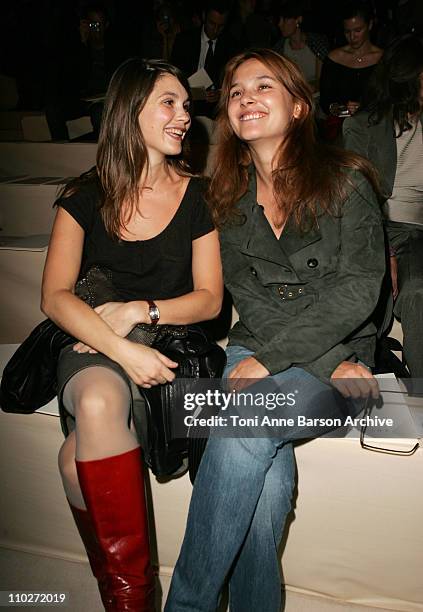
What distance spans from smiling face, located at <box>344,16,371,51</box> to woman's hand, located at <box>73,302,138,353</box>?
83.9 inches

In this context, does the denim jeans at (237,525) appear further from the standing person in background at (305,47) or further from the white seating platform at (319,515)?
the standing person in background at (305,47)

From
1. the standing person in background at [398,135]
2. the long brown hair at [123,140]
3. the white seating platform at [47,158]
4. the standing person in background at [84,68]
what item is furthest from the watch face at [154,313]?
the standing person in background at [84,68]

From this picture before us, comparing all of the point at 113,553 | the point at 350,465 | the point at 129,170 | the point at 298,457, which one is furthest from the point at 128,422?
the point at 129,170

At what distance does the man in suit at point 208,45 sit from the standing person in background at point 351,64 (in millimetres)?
678

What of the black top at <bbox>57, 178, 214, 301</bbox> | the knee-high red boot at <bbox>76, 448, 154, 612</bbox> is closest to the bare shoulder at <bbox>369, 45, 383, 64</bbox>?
the black top at <bbox>57, 178, 214, 301</bbox>

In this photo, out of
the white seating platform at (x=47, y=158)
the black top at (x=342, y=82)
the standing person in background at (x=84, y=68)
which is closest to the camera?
the black top at (x=342, y=82)

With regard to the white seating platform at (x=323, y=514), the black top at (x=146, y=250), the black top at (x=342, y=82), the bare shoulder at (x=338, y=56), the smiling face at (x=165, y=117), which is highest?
the smiling face at (x=165, y=117)

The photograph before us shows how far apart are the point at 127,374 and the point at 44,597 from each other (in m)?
0.62

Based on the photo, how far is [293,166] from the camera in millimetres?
1354

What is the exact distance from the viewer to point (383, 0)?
15.8ft

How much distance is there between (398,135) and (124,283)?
1008 millimetres

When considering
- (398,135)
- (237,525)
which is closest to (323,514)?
(237,525)

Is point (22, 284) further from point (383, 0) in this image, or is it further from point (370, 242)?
point (383, 0)

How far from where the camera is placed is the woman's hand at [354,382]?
1.27m
